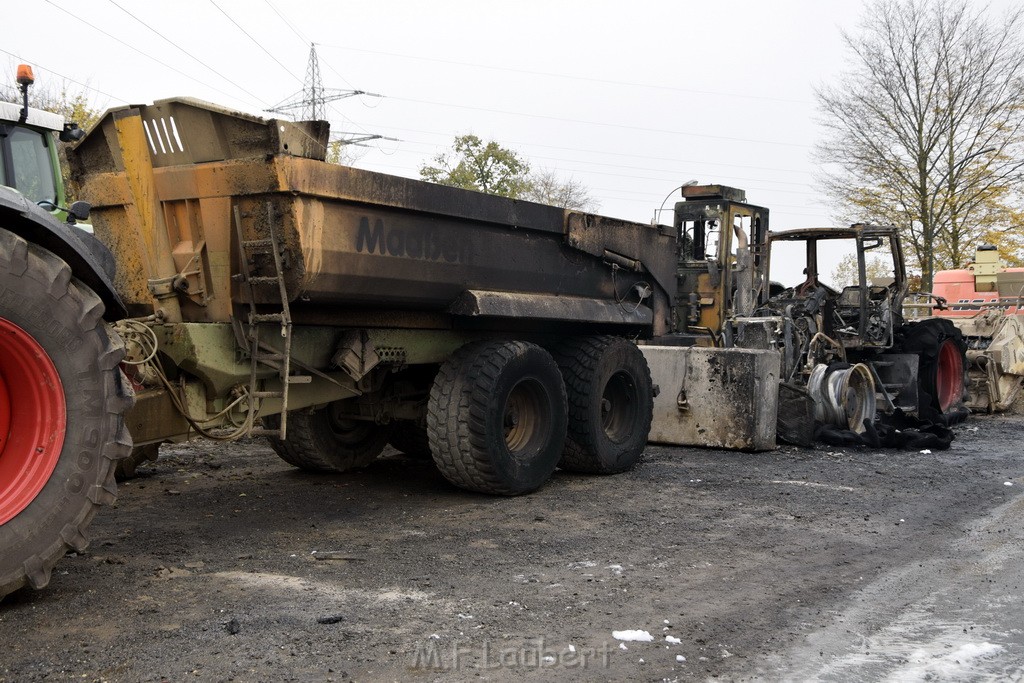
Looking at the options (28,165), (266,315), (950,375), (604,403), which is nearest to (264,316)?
(266,315)

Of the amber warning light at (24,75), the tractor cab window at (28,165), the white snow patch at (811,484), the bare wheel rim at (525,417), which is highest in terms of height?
the amber warning light at (24,75)

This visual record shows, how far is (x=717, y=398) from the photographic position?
9.13m

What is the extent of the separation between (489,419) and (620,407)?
1931 mm

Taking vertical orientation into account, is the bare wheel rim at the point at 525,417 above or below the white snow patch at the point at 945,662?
above

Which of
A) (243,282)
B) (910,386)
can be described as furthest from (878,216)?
(243,282)

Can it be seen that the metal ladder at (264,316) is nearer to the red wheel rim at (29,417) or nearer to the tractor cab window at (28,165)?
the red wheel rim at (29,417)

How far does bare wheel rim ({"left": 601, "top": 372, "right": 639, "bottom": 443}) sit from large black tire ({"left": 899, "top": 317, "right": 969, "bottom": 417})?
4.96 metres

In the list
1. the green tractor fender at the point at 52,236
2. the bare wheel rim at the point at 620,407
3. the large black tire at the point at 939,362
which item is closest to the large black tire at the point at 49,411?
the green tractor fender at the point at 52,236

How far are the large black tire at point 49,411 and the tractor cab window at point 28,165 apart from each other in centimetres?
265

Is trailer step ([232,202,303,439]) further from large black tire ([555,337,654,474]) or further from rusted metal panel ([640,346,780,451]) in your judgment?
rusted metal panel ([640,346,780,451])

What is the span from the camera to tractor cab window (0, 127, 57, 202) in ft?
20.4

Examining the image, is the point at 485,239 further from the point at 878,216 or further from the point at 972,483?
the point at 878,216

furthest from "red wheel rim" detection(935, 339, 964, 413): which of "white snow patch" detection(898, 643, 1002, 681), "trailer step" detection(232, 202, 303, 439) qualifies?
"trailer step" detection(232, 202, 303, 439)

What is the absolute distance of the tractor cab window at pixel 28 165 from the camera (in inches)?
244
